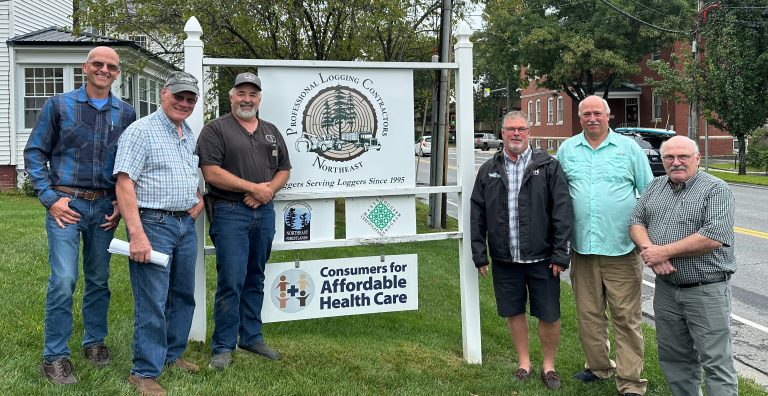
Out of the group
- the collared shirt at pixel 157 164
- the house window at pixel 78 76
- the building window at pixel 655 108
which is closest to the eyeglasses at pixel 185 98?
the collared shirt at pixel 157 164

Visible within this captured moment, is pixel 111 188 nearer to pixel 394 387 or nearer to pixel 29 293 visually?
pixel 394 387

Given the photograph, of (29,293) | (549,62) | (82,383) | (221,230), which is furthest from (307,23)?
(549,62)

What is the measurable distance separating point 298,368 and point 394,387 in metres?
0.65

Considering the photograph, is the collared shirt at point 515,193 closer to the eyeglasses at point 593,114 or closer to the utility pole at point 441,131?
the eyeglasses at point 593,114

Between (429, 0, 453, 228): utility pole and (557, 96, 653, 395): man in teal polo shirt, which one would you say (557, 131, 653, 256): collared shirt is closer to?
(557, 96, 653, 395): man in teal polo shirt

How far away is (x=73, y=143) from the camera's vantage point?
12.3ft

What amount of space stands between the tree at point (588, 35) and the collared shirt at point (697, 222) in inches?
1187

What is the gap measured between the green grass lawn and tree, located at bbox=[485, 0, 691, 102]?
2903 cm

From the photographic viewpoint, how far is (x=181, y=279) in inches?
154

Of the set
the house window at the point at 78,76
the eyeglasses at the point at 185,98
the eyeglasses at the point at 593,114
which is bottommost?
the eyeglasses at the point at 593,114

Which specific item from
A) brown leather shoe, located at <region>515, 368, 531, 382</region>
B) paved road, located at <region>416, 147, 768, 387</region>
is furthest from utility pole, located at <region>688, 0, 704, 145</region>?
brown leather shoe, located at <region>515, 368, 531, 382</region>

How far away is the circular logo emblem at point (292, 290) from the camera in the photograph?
15.2 feet

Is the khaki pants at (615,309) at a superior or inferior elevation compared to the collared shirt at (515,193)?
inferior

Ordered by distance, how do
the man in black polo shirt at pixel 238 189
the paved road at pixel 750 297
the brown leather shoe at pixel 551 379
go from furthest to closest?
the paved road at pixel 750 297
the brown leather shoe at pixel 551 379
the man in black polo shirt at pixel 238 189
